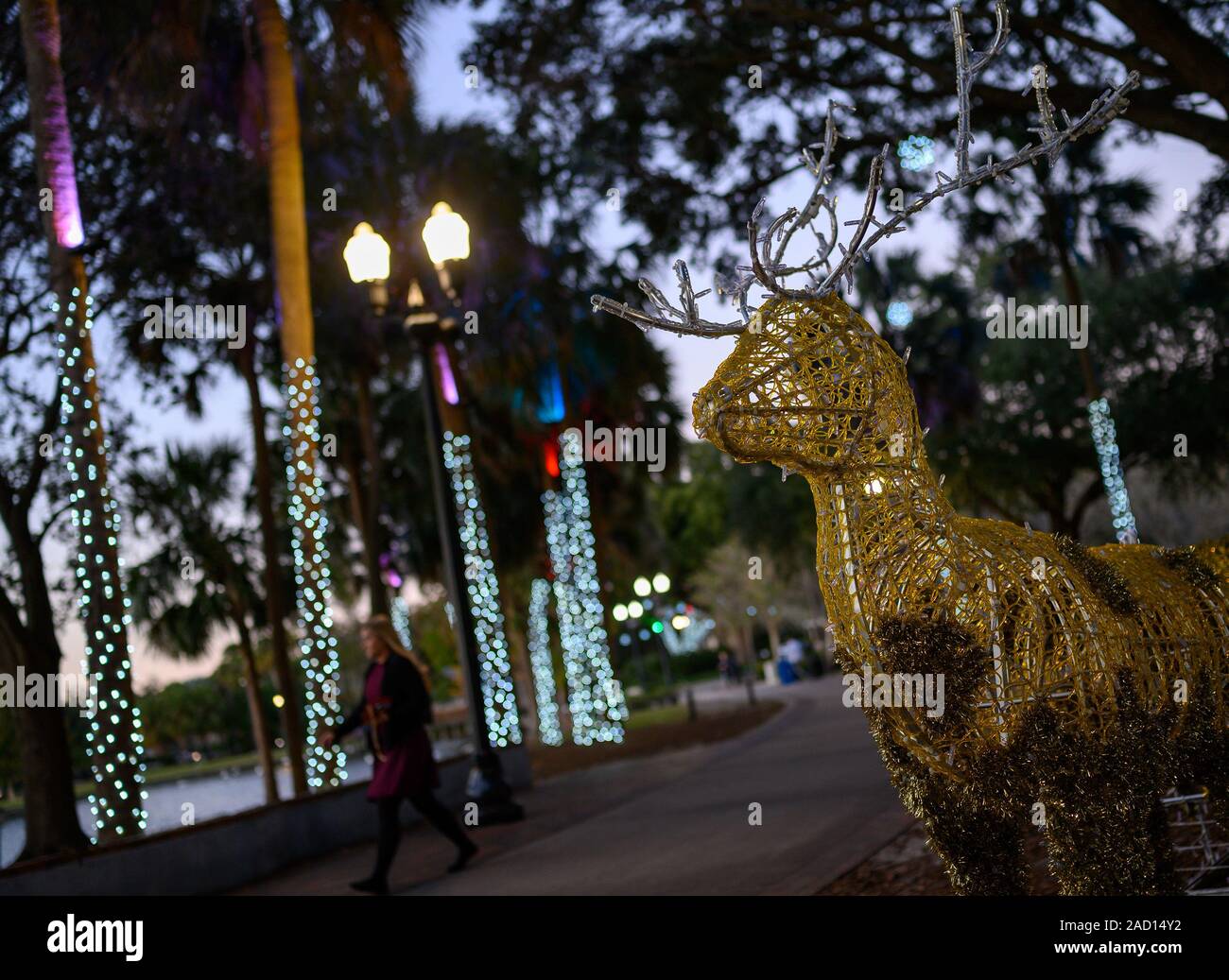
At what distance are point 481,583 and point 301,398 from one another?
5115mm

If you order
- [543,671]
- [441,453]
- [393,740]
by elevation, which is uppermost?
[441,453]

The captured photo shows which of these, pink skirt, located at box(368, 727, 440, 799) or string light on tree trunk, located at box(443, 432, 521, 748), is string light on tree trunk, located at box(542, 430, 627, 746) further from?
pink skirt, located at box(368, 727, 440, 799)

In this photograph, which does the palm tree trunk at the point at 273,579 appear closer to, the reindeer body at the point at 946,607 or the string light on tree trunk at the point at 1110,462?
the string light on tree trunk at the point at 1110,462

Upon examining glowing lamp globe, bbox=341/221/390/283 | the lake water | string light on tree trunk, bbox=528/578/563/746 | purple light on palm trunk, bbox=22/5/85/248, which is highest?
purple light on palm trunk, bbox=22/5/85/248

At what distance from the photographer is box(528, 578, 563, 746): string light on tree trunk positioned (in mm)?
25547

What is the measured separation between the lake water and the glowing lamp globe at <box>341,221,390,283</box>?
270 inches

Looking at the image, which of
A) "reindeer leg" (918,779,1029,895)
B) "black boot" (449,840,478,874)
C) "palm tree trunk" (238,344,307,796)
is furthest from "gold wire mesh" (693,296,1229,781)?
"palm tree trunk" (238,344,307,796)

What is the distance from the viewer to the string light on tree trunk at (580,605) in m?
22.1

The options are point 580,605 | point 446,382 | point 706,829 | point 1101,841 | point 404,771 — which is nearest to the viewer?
point 1101,841

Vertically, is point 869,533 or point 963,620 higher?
point 869,533

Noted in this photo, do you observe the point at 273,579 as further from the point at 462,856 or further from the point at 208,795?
the point at 208,795

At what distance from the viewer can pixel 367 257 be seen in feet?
33.1

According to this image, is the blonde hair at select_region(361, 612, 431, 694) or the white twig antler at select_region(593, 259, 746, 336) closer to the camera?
the white twig antler at select_region(593, 259, 746, 336)

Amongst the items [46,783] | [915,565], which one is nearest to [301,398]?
[46,783]
